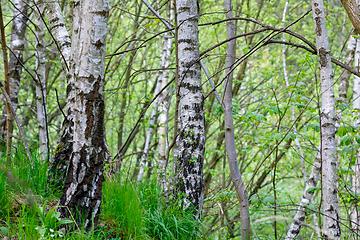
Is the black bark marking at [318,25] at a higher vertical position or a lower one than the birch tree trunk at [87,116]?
higher

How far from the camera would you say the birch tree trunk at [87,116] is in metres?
1.87

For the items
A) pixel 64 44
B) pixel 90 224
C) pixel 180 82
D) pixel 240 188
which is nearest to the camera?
pixel 90 224

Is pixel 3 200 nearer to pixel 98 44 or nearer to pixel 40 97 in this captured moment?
pixel 98 44

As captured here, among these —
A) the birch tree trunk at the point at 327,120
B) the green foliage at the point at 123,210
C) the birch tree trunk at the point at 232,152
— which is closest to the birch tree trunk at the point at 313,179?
the birch tree trunk at the point at 232,152

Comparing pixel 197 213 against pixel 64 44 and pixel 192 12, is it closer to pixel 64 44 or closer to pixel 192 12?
pixel 192 12

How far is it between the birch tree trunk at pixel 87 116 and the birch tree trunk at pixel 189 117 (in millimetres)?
746

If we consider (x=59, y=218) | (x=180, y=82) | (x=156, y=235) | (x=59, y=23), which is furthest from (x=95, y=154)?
(x=59, y=23)

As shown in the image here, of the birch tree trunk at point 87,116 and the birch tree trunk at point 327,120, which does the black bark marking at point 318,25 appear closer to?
the birch tree trunk at point 327,120

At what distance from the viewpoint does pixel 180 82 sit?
8.10 feet

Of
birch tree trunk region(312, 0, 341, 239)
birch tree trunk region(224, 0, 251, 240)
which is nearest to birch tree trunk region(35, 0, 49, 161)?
birch tree trunk region(224, 0, 251, 240)

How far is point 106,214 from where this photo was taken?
2.19 metres

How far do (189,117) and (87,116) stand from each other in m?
0.95

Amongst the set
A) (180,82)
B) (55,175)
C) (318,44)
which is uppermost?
(318,44)

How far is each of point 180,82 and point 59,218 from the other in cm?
147
